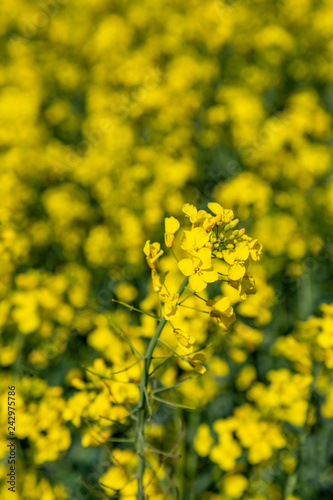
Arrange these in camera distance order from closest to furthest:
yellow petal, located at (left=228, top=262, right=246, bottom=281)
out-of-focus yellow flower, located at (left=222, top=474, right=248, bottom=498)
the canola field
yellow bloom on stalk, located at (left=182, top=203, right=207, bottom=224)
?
yellow petal, located at (left=228, top=262, right=246, bottom=281) < yellow bloom on stalk, located at (left=182, top=203, right=207, bottom=224) < the canola field < out-of-focus yellow flower, located at (left=222, top=474, right=248, bottom=498)

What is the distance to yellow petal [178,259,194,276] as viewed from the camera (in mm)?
1086

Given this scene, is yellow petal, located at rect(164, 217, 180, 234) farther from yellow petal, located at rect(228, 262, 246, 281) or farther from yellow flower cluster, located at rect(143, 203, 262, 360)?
yellow petal, located at rect(228, 262, 246, 281)

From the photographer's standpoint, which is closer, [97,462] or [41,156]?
[97,462]

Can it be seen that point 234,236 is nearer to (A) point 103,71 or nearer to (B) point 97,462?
(B) point 97,462

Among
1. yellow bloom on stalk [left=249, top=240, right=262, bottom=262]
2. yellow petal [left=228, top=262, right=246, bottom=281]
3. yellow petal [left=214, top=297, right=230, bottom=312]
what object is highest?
yellow bloom on stalk [left=249, top=240, right=262, bottom=262]

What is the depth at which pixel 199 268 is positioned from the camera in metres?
1.09

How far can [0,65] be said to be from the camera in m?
5.93

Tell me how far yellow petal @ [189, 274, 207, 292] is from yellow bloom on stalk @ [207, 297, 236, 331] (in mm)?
65

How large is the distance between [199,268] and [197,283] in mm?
42

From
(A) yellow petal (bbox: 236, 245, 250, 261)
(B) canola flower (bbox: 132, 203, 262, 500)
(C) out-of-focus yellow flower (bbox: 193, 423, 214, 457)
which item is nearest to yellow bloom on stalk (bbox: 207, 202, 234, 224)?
(B) canola flower (bbox: 132, 203, 262, 500)

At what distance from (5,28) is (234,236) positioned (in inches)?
276

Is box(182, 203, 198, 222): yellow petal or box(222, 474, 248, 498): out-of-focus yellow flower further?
box(222, 474, 248, 498): out-of-focus yellow flower

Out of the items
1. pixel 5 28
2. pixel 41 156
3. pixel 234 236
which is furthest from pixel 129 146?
pixel 5 28

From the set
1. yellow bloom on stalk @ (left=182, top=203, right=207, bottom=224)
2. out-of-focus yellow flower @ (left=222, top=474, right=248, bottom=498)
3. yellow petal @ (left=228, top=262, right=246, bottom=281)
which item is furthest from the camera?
out-of-focus yellow flower @ (left=222, top=474, right=248, bottom=498)
